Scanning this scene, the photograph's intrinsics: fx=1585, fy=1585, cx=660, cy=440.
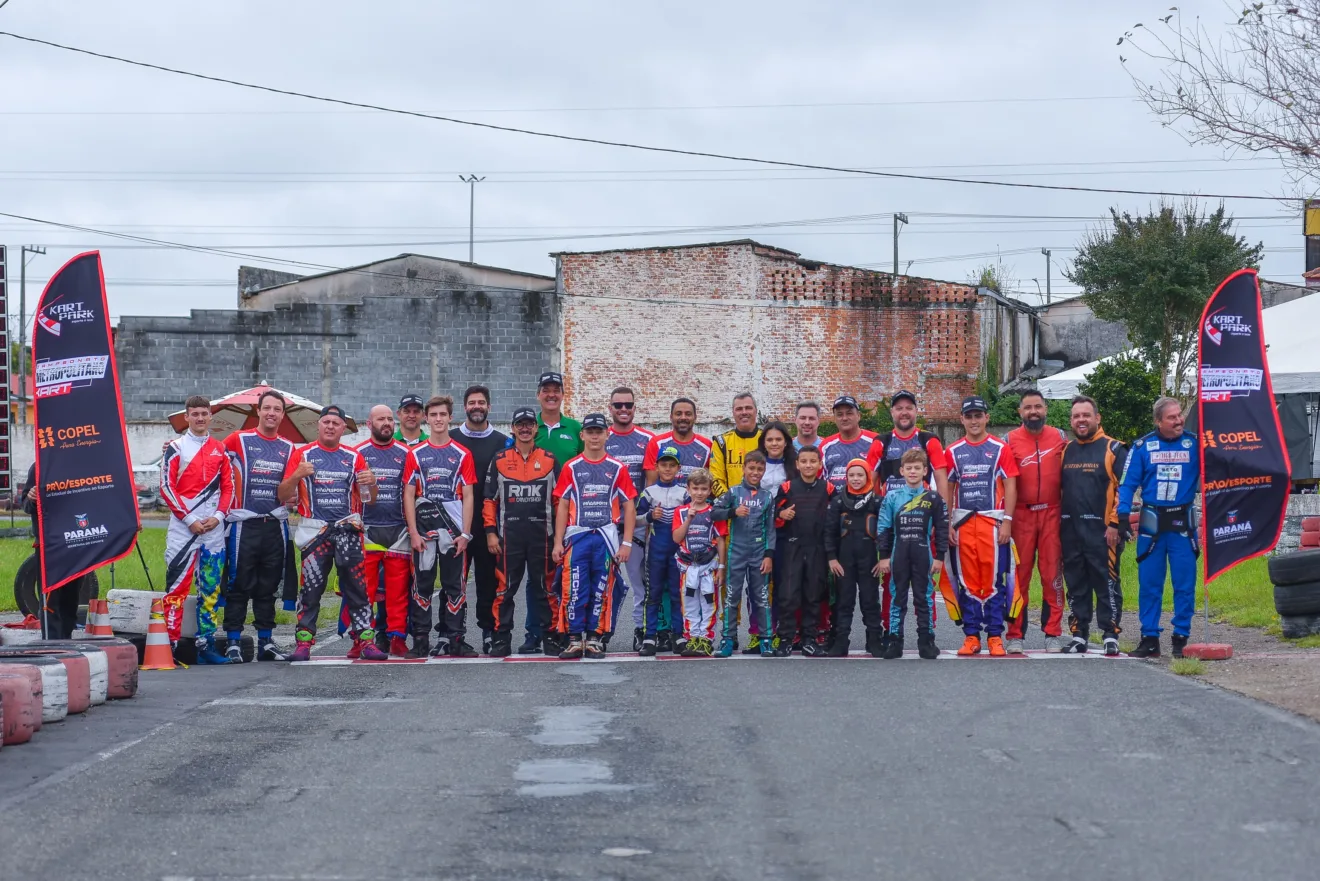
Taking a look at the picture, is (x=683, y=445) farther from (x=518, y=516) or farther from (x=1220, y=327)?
(x=1220, y=327)

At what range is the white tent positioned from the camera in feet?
69.6

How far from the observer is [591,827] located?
6598mm

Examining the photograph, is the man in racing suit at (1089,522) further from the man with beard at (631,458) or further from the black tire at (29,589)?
the black tire at (29,589)

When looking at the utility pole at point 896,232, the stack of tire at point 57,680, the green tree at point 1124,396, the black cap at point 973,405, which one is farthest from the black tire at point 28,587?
the utility pole at point 896,232

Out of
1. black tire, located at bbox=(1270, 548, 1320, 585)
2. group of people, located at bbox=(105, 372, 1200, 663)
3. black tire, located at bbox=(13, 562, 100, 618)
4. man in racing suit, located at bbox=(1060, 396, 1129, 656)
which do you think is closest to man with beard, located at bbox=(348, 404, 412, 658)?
group of people, located at bbox=(105, 372, 1200, 663)

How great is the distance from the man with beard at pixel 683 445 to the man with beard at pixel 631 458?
10 centimetres

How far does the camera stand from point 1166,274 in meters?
37.5

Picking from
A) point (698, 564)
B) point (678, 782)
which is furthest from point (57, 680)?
point (698, 564)

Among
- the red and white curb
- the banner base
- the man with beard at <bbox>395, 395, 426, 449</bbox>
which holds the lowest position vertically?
the red and white curb

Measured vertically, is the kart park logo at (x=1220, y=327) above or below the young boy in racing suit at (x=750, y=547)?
above

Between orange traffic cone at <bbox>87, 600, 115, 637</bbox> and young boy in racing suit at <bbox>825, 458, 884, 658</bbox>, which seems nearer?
orange traffic cone at <bbox>87, 600, 115, 637</bbox>

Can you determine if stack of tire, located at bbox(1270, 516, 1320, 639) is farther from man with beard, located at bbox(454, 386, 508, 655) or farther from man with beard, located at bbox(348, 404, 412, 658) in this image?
man with beard, located at bbox(348, 404, 412, 658)

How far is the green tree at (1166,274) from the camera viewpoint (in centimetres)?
3734

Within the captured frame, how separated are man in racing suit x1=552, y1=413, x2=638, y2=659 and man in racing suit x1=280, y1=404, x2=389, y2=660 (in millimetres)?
1596
